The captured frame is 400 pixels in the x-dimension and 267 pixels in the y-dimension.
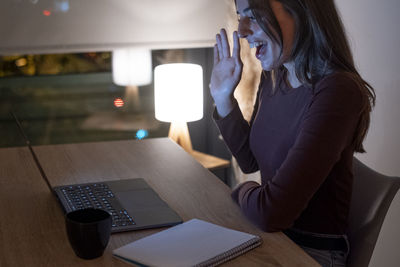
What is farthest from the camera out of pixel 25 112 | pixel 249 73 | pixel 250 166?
pixel 25 112

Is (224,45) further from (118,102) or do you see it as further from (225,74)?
(118,102)

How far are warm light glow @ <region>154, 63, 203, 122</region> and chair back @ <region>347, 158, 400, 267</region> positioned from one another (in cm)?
144

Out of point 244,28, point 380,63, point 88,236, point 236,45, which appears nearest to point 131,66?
point 380,63

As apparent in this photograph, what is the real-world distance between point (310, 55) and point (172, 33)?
69.5 inches

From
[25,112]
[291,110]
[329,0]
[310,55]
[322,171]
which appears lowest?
[25,112]

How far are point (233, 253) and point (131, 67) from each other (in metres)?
2.30

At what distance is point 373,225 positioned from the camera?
1.41m

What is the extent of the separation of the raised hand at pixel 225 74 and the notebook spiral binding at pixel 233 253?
0.57 meters

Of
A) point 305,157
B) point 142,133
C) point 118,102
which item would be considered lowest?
point 142,133

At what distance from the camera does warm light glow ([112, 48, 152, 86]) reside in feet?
10.6

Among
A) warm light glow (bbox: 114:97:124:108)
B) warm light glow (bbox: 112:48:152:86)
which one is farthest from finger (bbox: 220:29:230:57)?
warm light glow (bbox: 114:97:124:108)

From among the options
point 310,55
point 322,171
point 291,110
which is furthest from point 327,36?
point 322,171

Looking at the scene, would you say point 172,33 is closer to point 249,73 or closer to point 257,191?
point 249,73

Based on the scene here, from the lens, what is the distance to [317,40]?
4.54ft
